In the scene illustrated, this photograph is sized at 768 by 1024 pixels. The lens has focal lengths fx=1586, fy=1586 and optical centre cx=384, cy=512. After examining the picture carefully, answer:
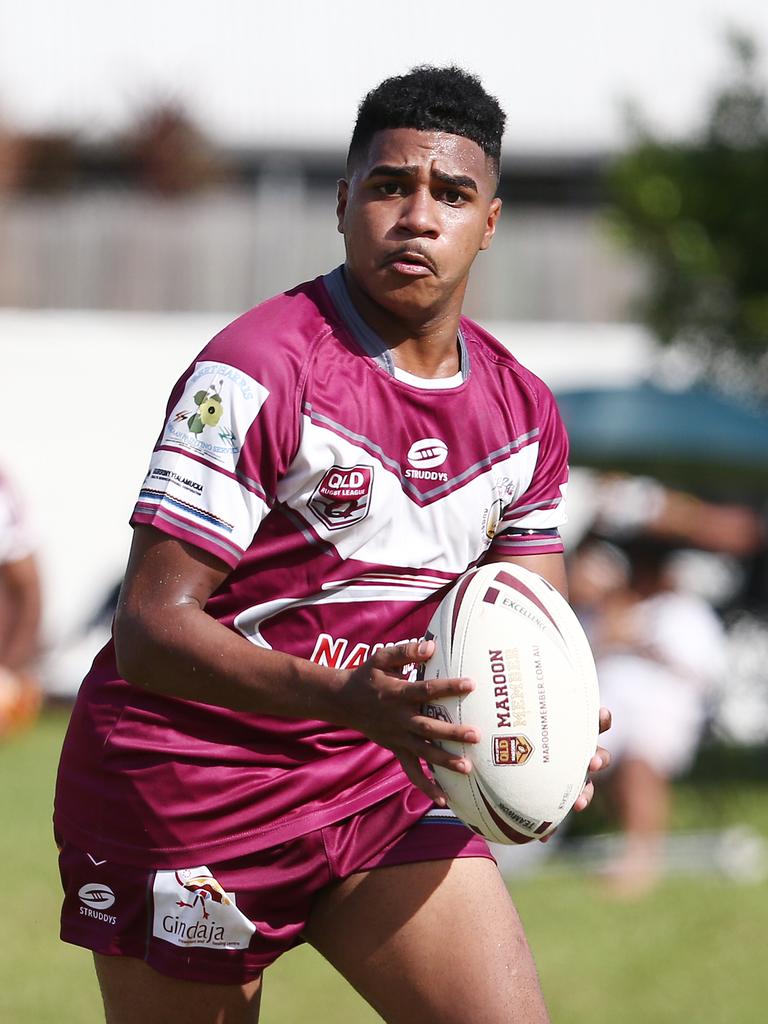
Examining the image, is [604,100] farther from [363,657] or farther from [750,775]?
[363,657]

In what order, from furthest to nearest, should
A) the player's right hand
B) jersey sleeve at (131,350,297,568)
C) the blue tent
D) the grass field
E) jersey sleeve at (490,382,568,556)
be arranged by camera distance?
the blue tent < the grass field < jersey sleeve at (490,382,568,556) < jersey sleeve at (131,350,297,568) < the player's right hand

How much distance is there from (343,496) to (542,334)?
39.3 ft

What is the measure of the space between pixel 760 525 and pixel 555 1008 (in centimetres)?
560

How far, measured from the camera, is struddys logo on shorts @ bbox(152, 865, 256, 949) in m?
3.21

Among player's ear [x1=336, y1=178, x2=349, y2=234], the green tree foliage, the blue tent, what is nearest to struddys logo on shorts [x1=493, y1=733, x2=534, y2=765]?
player's ear [x1=336, y1=178, x2=349, y2=234]

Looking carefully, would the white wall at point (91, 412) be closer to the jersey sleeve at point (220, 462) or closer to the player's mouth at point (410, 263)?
the player's mouth at point (410, 263)

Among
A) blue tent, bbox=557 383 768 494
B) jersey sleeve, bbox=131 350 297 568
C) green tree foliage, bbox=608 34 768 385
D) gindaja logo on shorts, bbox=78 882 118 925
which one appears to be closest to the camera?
jersey sleeve, bbox=131 350 297 568

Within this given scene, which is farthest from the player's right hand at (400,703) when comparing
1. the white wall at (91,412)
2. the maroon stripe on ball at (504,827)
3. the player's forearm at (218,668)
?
the white wall at (91,412)

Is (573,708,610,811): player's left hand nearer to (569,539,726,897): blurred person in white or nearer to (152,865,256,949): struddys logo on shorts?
(152,865,256,949): struddys logo on shorts

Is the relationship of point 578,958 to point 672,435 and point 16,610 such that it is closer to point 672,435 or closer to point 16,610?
point 672,435

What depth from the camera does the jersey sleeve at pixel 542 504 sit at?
11.4 feet

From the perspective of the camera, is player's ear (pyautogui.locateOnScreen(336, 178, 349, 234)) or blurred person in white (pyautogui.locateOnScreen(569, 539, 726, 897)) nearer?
player's ear (pyautogui.locateOnScreen(336, 178, 349, 234))

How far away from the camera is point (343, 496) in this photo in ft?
10.2

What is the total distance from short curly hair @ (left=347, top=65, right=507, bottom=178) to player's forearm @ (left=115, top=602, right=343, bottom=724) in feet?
3.41
